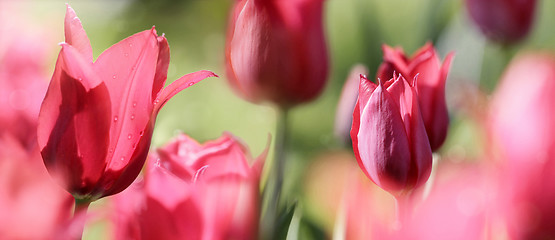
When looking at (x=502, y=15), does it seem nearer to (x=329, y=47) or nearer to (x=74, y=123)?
(x=329, y=47)

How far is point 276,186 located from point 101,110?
0.11m

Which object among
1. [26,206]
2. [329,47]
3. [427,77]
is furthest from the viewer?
[329,47]

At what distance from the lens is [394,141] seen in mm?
235

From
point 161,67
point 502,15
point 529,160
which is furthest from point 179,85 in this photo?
point 502,15

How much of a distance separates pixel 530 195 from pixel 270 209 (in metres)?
0.13

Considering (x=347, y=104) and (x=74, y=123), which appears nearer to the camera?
(x=74, y=123)

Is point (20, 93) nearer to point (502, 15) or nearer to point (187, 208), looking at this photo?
point (187, 208)

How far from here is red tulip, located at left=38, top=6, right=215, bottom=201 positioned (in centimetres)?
21

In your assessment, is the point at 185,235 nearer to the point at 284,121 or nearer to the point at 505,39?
the point at 284,121

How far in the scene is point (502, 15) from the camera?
484 millimetres

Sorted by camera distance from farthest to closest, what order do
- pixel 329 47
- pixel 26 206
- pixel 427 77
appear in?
pixel 329 47
pixel 427 77
pixel 26 206

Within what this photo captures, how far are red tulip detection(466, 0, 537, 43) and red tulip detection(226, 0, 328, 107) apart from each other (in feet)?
0.59

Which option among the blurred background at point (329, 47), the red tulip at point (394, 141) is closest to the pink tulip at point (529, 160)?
the red tulip at point (394, 141)

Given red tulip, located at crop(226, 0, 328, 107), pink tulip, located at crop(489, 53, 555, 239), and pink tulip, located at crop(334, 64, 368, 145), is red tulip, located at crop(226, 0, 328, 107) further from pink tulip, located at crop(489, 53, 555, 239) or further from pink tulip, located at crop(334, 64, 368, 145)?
pink tulip, located at crop(489, 53, 555, 239)
